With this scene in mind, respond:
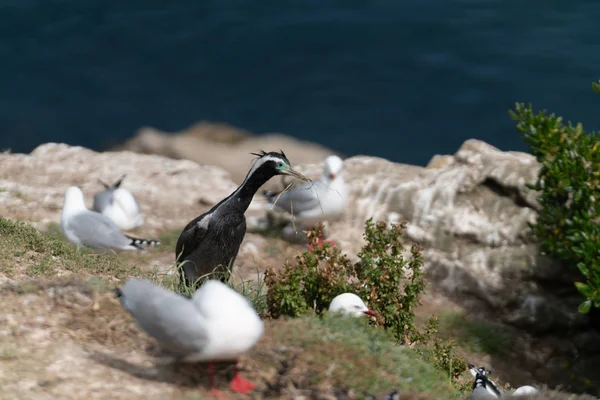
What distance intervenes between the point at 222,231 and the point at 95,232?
12.2 feet

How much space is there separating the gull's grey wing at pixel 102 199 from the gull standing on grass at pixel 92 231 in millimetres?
1143

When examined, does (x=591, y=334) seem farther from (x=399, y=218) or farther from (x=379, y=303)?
(x=379, y=303)

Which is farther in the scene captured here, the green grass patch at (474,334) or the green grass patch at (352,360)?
the green grass patch at (474,334)

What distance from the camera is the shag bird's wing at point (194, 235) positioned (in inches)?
294

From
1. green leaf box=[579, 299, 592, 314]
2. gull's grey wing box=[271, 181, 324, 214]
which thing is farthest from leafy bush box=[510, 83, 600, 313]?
gull's grey wing box=[271, 181, 324, 214]

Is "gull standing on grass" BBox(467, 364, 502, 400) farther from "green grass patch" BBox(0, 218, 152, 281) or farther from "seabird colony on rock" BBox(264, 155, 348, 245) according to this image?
"seabird colony on rock" BBox(264, 155, 348, 245)

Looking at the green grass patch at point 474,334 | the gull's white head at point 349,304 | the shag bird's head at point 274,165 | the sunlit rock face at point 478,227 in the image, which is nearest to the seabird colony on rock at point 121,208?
the sunlit rock face at point 478,227

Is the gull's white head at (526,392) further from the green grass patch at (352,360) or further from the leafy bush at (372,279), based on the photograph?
the leafy bush at (372,279)

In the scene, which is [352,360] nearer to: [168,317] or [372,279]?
[168,317]

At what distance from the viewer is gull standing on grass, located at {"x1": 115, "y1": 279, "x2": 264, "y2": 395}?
478 centimetres

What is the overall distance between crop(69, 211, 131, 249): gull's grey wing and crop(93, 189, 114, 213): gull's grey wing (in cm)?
136

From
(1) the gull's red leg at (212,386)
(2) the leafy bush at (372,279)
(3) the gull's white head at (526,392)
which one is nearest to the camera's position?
(1) the gull's red leg at (212,386)

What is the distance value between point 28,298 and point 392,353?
107 inches

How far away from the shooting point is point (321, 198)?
39.1ft
